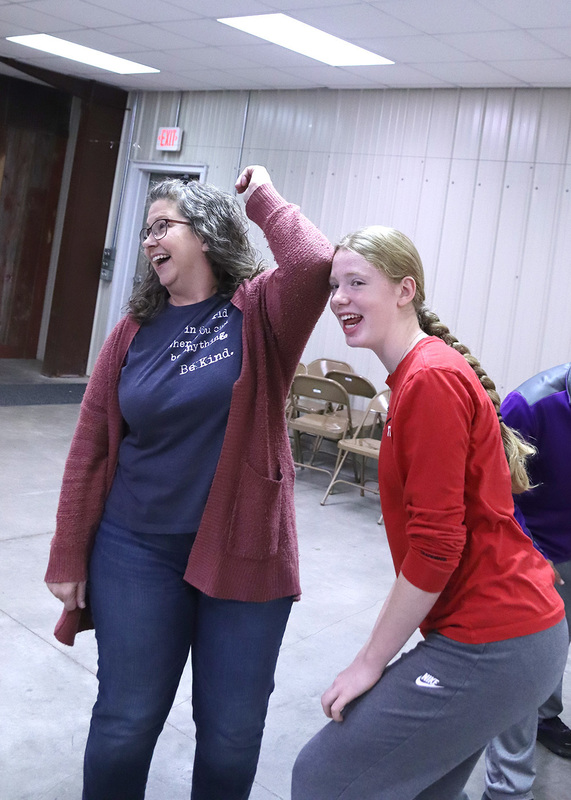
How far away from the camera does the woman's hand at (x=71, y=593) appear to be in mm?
1963

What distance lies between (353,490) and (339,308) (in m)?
5.49

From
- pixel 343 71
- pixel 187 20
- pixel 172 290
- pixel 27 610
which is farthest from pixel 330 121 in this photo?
pixel 172 290

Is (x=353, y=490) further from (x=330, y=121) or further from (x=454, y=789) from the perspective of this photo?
(x=454, y=789)

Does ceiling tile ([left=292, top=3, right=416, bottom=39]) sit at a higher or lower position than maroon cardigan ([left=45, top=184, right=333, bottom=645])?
higher

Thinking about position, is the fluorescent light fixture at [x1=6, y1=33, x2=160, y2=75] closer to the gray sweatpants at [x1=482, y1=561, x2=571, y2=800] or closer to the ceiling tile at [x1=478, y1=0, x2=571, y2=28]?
the ceiling tile at [x1=478, y1=0, x2=571, y2=28]

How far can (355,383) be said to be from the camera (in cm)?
705

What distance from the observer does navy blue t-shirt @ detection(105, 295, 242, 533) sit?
1842mm

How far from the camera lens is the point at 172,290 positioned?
1.98 meters

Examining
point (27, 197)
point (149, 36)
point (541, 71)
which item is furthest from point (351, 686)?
point (27, 197)

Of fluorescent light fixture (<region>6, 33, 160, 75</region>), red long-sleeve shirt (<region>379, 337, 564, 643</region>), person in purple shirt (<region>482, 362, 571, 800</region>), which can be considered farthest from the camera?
fluorescent light fixture (<region>6, 33, 160, 75</region>)

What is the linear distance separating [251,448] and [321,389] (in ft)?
15.3

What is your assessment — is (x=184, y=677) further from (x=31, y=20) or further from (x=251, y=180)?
(x=31, y=20)

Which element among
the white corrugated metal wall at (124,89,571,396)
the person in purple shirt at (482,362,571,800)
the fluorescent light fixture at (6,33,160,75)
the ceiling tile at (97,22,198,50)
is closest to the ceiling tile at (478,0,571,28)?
the white corrugated metal wall at (124,89,571,396)

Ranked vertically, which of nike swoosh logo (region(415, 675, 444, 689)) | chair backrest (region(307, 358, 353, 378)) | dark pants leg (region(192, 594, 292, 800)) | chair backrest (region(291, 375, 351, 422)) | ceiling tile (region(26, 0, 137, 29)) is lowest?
dark pants leg (region(192, 594, 292, 800))
